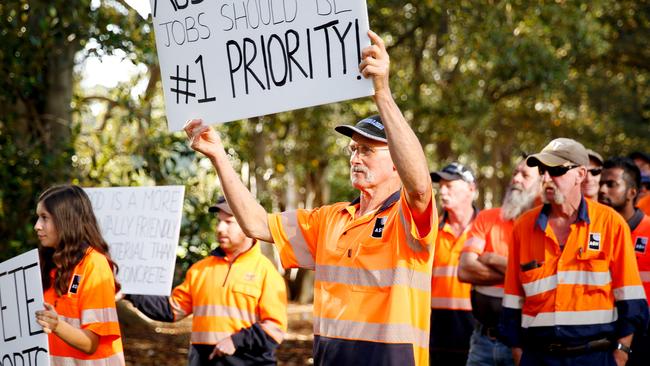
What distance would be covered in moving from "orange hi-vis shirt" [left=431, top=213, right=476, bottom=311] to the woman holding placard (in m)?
3.13

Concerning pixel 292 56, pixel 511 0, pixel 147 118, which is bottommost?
pixel 292 56

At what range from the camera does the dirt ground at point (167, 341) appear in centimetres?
1520

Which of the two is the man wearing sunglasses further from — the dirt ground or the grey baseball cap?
the dirt ground

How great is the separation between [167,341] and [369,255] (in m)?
13.6

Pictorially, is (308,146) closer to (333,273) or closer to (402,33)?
(402,33)

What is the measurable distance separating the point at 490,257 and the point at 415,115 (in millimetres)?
12107

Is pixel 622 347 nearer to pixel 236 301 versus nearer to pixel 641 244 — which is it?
pixel 641 244

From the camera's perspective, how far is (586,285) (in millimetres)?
5762

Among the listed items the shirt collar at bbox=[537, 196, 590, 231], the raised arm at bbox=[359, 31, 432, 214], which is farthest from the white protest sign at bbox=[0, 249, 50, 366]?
the shirt collar at bbox=[537, 196, 590, 231]

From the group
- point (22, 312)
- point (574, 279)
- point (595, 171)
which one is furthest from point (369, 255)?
point (595, 171)

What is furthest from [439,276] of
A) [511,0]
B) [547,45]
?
[547,45]

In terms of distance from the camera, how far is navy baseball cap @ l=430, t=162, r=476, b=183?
816 centimetres

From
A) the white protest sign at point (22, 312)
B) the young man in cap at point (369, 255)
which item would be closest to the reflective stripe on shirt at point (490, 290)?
the young man in cap at point (369, 255)

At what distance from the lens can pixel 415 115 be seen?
754 inches
